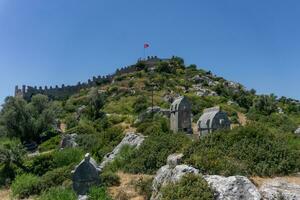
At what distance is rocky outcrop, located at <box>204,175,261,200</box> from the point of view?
13094 millimetres

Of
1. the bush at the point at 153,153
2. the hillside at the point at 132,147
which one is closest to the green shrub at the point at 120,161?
the hillside at the point at 132,147

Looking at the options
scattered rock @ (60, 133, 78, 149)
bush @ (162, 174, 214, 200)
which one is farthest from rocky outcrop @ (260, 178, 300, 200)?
scattered rock @ (60, 133, 78, 149)

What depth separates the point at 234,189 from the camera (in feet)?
43.5

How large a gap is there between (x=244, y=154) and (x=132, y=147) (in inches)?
371

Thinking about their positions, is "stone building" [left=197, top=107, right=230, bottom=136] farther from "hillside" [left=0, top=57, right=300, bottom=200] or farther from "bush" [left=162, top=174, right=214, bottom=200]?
"bush" [left=162, top=174, right=214, bottom=200]

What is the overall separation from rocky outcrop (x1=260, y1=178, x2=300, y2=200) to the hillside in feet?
4.24

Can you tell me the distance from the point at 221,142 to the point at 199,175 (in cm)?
478

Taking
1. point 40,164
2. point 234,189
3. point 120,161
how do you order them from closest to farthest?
1. point 234,189
2. point 120,161
3. point 40,164

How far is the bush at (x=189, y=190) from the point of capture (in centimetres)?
1335

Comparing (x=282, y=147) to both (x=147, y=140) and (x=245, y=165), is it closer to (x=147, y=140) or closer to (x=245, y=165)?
(x=245, y=165)

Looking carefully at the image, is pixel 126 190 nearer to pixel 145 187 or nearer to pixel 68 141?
pixel 145 187

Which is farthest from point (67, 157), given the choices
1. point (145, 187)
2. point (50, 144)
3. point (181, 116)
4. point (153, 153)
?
point (50, 144)

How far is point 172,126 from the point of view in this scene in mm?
32219

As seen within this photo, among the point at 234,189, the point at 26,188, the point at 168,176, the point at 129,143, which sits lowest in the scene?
the point at 26,188
